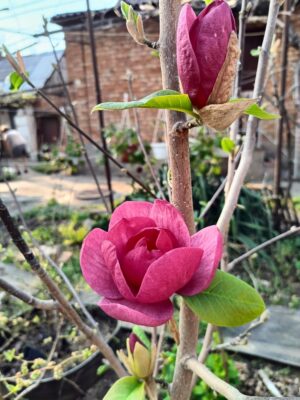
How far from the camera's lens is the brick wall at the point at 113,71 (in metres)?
5.46

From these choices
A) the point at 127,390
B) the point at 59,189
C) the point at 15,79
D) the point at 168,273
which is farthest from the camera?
the point at 59,189

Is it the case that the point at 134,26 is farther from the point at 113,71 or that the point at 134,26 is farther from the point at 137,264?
the point at 113,71

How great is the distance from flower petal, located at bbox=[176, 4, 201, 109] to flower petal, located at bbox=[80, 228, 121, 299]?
0.15 metres

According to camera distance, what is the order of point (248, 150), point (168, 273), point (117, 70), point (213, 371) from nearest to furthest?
point (168, 273)
point (248, 150)
point (213, 371)
point (117, 70)

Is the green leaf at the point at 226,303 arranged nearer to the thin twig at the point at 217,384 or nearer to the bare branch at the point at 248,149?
the thin twig at the point at 217,384

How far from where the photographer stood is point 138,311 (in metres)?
0.30

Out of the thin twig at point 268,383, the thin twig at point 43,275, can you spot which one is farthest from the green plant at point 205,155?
the thin twig at point 43,275

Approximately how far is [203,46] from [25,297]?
37 centimetres

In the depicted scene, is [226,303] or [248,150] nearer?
[226,303]

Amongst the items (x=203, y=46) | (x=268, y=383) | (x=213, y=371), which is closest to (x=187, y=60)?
(x=203, y=46)

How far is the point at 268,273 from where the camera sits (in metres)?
2.33

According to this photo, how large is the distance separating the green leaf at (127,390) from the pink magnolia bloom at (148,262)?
16 cm

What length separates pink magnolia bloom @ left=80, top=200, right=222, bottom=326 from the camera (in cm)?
30

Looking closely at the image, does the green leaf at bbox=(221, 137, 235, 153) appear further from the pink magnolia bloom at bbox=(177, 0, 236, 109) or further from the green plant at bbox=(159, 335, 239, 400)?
the green plant at bbox=(159, 335, 239, 400)
